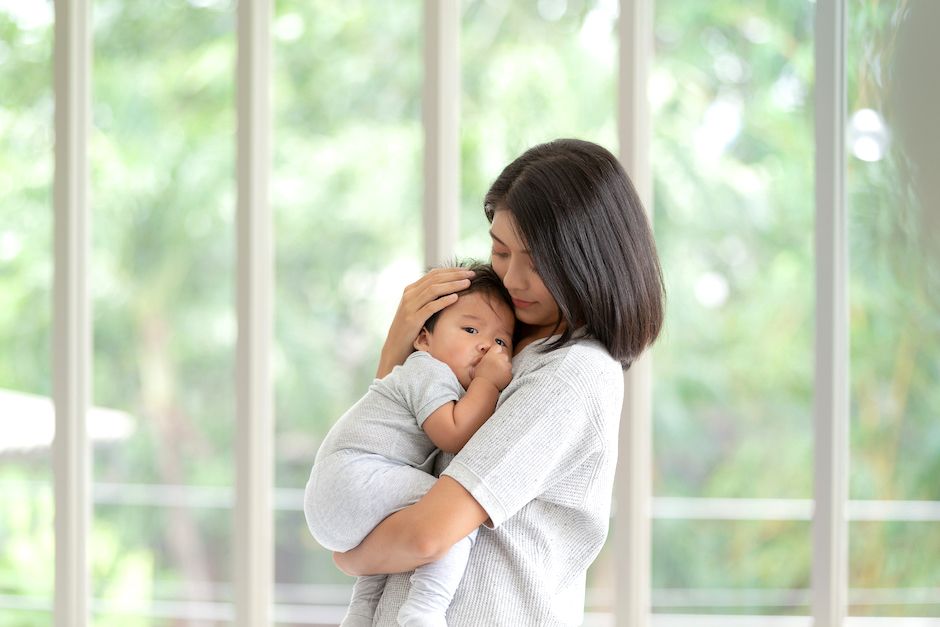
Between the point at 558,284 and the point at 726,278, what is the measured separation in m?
1.48

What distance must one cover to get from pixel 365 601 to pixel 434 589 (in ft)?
0.61

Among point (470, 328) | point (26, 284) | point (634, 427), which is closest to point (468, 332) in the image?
point (470, 328)

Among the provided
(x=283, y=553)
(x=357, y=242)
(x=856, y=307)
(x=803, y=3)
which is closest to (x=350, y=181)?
(x=357, y=242)

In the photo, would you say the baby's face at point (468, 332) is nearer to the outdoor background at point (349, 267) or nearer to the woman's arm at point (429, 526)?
the woman's arm at point (429, 526)

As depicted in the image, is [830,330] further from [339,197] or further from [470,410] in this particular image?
[339,197]

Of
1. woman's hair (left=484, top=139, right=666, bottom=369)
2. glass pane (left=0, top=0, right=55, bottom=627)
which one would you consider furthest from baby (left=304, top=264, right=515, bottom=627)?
glass pane (left=0, top=0, right=55, bottom=627)

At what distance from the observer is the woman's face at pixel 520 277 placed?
95 cm

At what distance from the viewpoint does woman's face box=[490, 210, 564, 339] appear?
0.95 m

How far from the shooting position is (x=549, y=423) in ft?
2.83

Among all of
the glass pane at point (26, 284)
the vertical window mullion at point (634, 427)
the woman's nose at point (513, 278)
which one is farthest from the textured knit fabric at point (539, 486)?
the glass pane at point (26, 284)

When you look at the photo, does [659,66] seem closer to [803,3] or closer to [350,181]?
[803,3]

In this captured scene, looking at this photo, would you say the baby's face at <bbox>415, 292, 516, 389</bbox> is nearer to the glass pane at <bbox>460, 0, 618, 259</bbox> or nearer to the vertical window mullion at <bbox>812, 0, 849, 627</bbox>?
the glass pane at <bbox>460, 0, 618, 259</bbox>

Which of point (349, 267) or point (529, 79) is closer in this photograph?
point (529, 79)

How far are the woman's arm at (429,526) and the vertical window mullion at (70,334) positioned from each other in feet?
5.07
